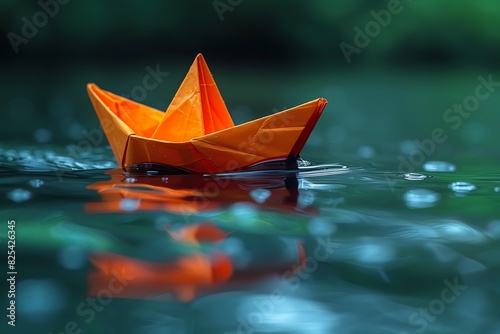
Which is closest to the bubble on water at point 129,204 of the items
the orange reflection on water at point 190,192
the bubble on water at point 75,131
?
the orange reflection on water at point 190,192

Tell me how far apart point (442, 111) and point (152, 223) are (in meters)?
2.20

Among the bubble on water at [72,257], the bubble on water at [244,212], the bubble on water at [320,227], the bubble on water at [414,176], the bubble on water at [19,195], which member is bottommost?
the bubble on water at [72,257]

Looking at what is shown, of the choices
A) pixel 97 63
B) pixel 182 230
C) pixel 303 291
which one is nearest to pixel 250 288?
pixel 303 291

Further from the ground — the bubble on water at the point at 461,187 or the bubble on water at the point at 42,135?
the bubble on water at the point at 42,135

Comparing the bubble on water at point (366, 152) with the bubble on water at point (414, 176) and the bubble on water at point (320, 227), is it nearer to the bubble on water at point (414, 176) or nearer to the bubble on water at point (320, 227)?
the bubble on water at point (414, 176)

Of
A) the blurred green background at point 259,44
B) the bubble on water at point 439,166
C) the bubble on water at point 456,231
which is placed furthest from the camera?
the blurred green background at point 259,44

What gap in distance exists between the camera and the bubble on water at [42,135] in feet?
7.23

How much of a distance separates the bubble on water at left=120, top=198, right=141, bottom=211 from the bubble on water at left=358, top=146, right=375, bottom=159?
0.84 meters

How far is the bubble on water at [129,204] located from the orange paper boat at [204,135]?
0.62 ft

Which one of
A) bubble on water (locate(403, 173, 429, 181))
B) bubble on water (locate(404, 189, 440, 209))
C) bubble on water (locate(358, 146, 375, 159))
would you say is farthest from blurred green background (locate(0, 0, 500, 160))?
bubble on water (locate(404, 189, 440, 209))

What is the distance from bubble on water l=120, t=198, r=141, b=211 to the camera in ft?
3.92

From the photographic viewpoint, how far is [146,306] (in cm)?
79

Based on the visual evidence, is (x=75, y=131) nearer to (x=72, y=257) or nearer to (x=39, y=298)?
(x=72, y=257)

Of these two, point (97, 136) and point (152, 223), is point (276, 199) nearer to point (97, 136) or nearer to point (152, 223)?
point (152, 223)
